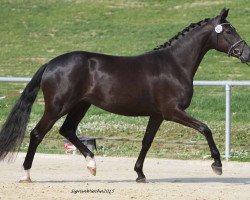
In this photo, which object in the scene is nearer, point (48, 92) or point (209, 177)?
point (48, 92)

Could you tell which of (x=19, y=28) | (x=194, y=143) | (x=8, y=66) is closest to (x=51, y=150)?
(x=194, y=143)

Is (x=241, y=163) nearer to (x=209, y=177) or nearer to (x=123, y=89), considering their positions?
(x=209, y=177)

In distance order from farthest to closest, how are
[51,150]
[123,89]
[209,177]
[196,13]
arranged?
[196,13] → [51,150] → [209,177] → [123,89]

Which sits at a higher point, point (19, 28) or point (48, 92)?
point (48, 92)

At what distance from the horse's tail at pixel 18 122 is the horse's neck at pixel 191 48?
1741 mm

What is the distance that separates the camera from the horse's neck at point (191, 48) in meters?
11.7

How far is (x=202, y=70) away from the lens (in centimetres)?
3078

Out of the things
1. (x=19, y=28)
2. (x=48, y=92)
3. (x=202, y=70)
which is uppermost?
(x=48, y=92)

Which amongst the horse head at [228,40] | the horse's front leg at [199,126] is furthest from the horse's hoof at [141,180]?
the horse head at [228,40]

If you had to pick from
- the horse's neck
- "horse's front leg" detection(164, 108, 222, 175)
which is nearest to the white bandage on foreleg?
"horse's front leg" detection(164, 108, 222, 175)

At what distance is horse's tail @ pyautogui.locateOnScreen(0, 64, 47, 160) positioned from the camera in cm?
1176

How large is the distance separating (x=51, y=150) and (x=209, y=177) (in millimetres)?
4426

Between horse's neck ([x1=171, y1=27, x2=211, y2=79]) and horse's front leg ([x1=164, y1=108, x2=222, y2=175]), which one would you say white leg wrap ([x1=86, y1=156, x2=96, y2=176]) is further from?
horse's neck ([x1=171, y1=27, x2=211, y2=79])

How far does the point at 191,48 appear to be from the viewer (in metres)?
11.8
